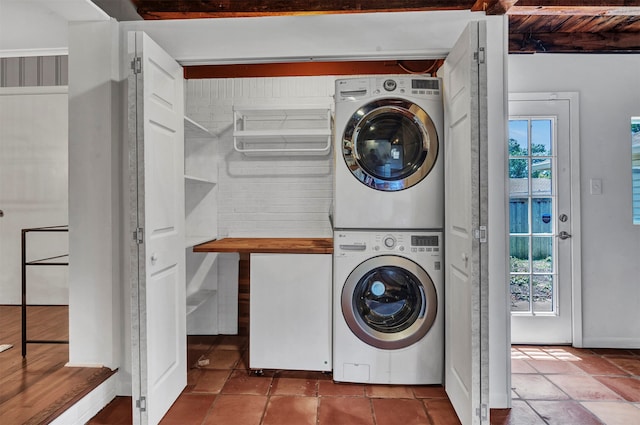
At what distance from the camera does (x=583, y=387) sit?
7.67 feet

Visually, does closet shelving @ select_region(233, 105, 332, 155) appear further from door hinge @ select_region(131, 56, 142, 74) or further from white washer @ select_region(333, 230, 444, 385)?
door hinge @ select_region(131, 56, 142, 74)

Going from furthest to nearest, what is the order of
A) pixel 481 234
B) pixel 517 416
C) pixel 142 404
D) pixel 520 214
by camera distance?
pixel 520 214 → pixel 517 416 → pixel 142 404 → pixel 481 234

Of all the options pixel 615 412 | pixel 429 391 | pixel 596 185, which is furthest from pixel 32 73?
pixel 615 412

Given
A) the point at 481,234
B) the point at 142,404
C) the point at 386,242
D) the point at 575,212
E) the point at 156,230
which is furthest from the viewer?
the point at 575,212

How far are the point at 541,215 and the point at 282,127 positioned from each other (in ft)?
7.42

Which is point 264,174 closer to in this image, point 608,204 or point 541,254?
point 541,254

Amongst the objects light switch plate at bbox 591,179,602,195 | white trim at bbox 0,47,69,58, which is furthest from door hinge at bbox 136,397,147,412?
light switch plate at bbox 591,179,602,195

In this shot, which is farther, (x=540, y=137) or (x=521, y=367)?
(x=540, y=137)

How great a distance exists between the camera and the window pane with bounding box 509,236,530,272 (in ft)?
10.1

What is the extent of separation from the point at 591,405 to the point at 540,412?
334 millimetres

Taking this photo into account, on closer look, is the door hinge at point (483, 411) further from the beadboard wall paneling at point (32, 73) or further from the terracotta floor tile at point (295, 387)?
the beadboard wall paneling at point (32, 73)

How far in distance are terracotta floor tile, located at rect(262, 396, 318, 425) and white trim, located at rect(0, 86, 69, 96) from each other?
3.36 meters

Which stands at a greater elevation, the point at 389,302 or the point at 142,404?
the point at 389,302

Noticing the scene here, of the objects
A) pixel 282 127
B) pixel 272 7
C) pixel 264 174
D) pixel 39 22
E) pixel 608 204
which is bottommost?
pixel 608 204
